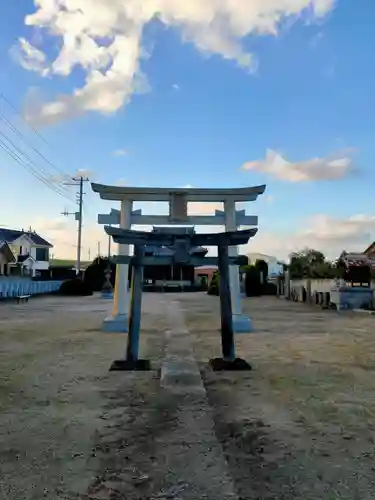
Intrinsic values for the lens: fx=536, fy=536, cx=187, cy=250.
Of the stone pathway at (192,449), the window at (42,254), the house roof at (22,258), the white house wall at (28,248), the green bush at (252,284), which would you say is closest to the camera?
the stone pathway at (192,449)

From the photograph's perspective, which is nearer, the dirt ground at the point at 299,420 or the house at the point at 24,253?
the dirt ground at the point at 299,420

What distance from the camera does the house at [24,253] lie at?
42728 mm

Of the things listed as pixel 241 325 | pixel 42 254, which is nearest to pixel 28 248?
pixel 42 254

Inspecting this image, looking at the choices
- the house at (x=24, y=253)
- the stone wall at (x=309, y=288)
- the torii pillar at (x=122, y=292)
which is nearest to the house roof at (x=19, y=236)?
A: the house at (x=24, y=253)

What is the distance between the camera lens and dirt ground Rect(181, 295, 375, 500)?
3016 millimetres

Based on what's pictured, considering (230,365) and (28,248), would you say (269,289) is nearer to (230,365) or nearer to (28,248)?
(28,248)

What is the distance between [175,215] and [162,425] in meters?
7.56

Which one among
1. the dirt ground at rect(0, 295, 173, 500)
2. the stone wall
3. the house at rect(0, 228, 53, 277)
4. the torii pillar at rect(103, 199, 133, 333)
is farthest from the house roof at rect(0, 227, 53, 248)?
the dirt ground at rect(0, 295, 173, 500)

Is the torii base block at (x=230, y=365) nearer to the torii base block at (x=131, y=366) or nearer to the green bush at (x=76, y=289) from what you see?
the torii base block at (x=131, y=366)

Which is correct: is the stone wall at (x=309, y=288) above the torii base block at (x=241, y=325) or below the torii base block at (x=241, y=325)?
above

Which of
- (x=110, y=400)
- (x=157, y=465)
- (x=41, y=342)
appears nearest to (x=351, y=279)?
(x=41, y=342)

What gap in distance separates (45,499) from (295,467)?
1.46m

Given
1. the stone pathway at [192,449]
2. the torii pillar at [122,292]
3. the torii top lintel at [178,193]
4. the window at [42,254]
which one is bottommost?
the stone pathway at [192,449]

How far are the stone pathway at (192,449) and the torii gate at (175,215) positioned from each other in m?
5.53
